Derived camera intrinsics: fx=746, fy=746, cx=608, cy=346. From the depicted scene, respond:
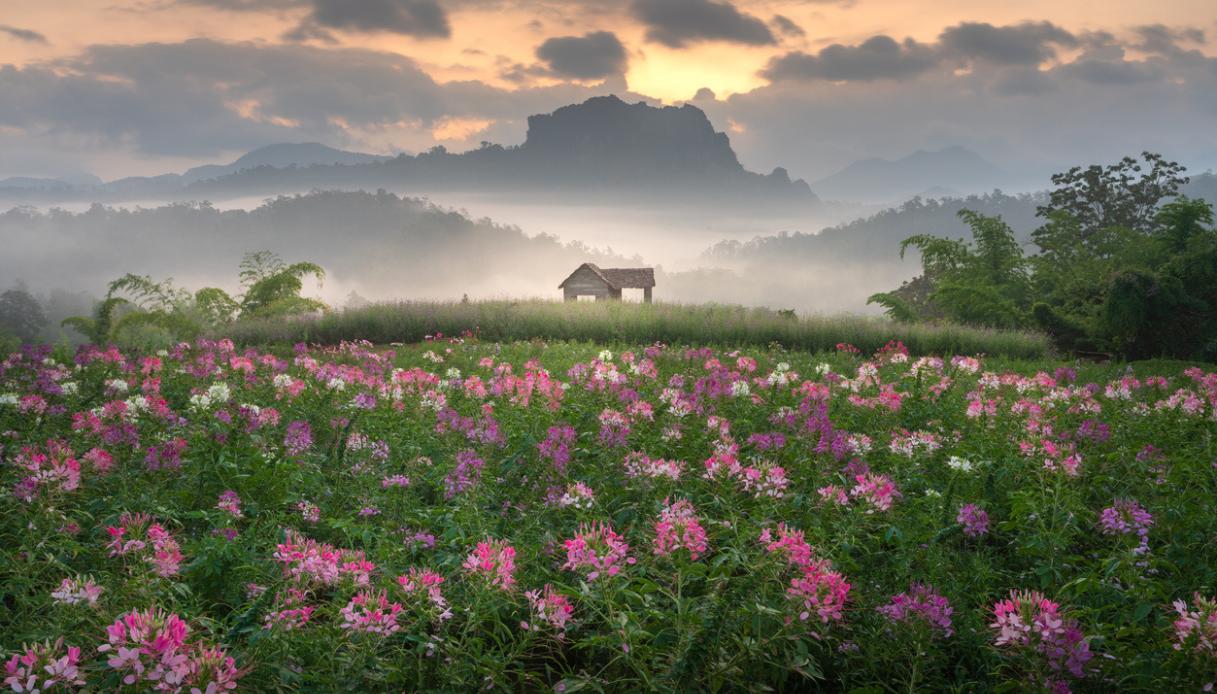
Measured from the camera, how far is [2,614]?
243cm

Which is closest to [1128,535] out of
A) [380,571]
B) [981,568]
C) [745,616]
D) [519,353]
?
[981,568]

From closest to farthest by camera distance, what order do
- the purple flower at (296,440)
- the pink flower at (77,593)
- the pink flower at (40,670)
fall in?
1. the pink flower at (40,670)
2. the pink flower at (77,593)
3. the purple flower at (296,440)

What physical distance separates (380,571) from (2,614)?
1.23 metres

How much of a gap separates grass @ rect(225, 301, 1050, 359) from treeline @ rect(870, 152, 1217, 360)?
4.49ft

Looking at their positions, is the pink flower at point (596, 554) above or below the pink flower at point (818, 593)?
above

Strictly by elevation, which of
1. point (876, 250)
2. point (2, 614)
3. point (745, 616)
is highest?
point (876, 250)

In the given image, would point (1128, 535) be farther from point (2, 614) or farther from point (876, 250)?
point (876, 250)

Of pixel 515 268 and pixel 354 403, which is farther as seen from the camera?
pixel 515 268

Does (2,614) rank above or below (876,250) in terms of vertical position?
below

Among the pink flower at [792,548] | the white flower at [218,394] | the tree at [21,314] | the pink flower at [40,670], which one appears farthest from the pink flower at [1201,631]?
the tree at [21,314]

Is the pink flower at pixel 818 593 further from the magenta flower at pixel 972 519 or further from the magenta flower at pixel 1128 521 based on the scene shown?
the magenta flower at pixel 1128 521

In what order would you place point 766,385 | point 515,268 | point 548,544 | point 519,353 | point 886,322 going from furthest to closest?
point 515,268, point 886,322, point 519,353, point 766,385, point 548,544

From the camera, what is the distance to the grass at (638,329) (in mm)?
13898

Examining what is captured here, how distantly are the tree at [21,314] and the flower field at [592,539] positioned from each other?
65104 millimetres
